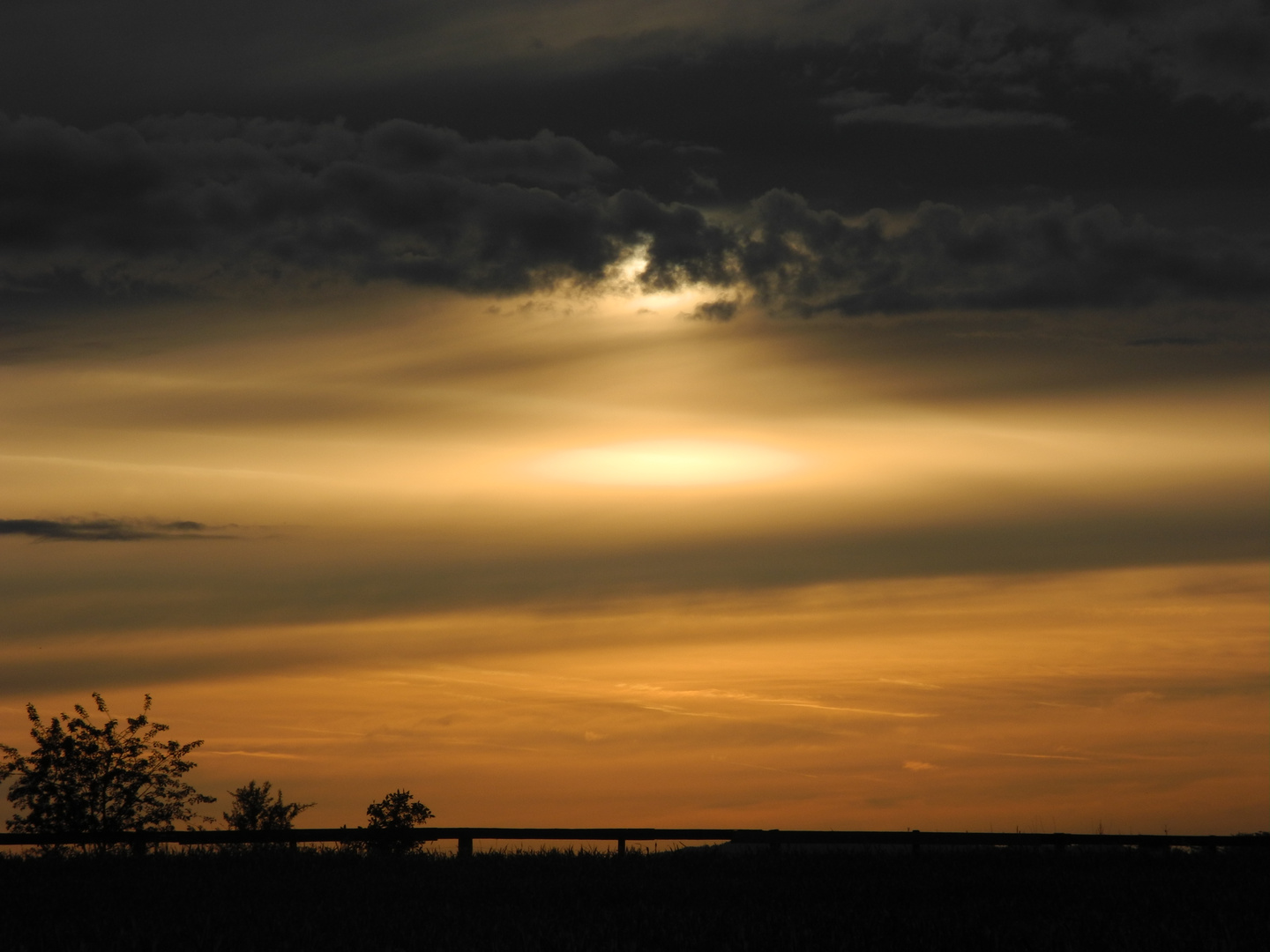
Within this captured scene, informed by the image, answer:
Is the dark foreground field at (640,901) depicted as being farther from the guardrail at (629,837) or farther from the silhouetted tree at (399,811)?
the silhouetted tree at (399,811)

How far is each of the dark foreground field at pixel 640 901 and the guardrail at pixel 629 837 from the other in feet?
2.00

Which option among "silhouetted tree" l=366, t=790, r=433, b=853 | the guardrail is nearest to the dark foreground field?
the guardrail

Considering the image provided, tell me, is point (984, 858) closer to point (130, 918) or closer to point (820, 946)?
point (820, 946)

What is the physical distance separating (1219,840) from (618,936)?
1749 cm

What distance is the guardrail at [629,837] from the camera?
2403cm

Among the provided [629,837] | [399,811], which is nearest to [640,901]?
[629,837]

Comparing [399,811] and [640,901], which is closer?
[640,901]

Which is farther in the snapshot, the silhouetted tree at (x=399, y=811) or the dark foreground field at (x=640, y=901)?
the silhouetted tree at (x=399, y=811)

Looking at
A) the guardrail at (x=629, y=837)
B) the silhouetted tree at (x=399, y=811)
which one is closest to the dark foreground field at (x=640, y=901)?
the guardrail at (x=629, y=837)

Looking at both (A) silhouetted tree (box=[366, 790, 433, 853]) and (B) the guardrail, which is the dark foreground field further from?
(A) silhouetted tree (box=[366, 790, 433, 853])

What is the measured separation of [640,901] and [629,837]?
8038mm

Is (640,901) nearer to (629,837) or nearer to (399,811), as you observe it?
(629,837)

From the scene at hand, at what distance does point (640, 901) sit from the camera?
56.0 ft

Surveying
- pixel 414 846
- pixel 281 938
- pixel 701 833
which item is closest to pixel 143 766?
pixel 414 846
